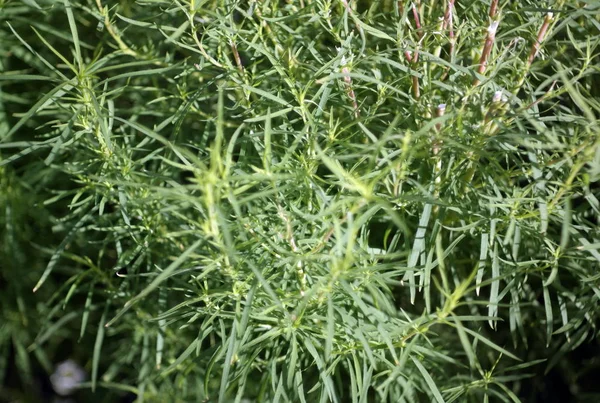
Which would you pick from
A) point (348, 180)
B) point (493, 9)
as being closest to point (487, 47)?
point (493, 9)

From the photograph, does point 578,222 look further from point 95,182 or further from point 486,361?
point 95,182

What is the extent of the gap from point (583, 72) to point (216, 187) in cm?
36

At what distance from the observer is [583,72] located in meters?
0.62

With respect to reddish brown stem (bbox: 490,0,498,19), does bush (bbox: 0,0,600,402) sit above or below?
below

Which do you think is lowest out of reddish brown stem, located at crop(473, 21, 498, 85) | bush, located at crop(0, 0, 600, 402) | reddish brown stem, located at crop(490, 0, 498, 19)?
bush, located at crop(0, 0, 600, 402)

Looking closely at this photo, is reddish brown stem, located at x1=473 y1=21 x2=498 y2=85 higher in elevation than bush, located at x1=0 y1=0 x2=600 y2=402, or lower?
higher

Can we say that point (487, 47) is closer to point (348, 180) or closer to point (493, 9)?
point (493, 9)

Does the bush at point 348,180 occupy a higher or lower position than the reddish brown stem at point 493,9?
lower

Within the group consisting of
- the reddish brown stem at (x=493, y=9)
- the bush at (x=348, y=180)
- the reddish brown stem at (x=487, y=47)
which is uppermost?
the reddish brown stem at (x=493, y=9)

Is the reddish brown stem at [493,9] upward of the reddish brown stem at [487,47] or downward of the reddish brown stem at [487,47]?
upward

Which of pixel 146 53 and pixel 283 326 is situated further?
pixel 146 53

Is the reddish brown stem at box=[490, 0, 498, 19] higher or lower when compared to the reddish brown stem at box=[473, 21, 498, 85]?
higher

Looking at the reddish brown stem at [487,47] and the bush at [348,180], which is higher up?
the reddish brown stem at [487,47]

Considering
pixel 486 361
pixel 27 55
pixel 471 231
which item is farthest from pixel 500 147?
pixel 27 55
